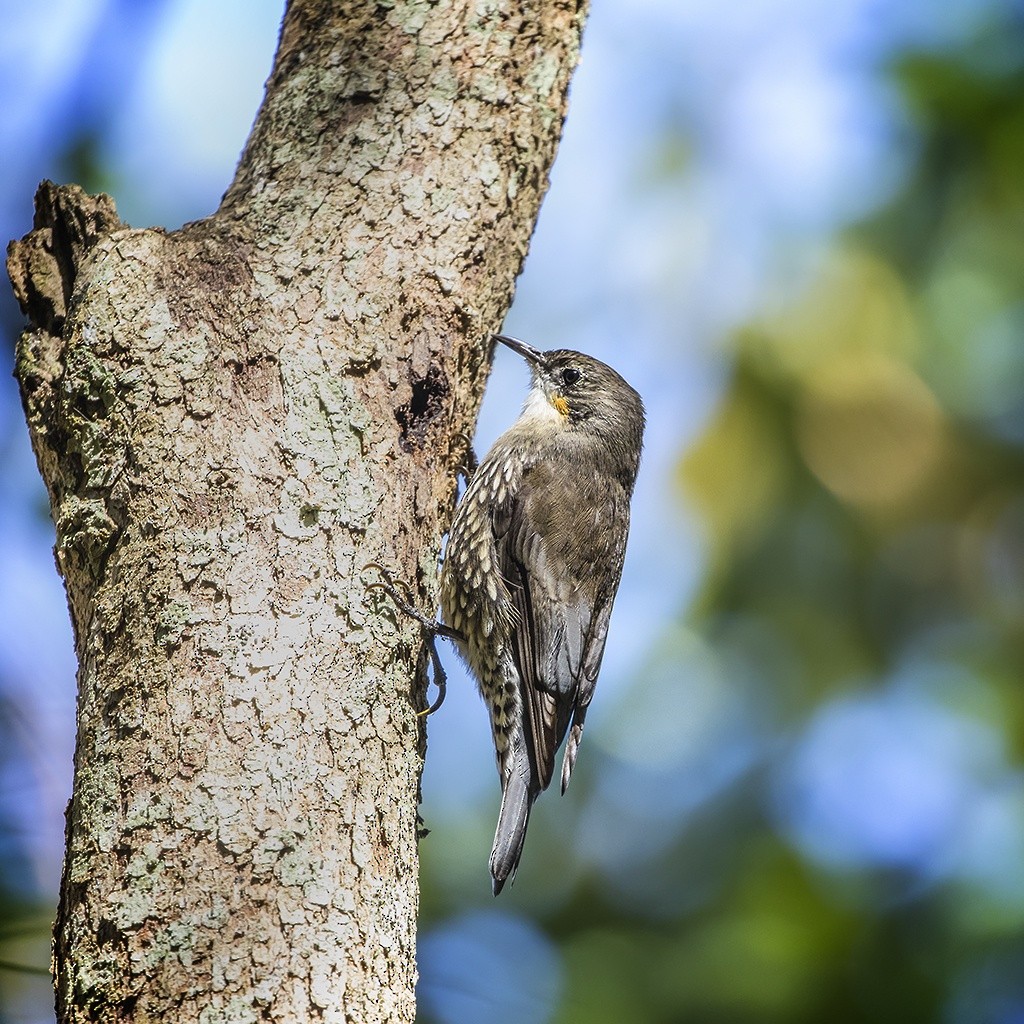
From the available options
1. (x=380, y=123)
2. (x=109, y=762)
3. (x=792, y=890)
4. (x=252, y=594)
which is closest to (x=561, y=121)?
(x=380, y=123)

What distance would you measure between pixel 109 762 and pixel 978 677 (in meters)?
3.63

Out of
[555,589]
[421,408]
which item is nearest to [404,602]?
[421,408]

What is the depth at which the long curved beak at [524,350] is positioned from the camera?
3484 mm

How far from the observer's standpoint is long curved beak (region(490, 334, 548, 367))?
348 cm

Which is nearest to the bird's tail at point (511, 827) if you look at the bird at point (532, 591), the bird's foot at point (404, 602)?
the bird at point (532, 591)

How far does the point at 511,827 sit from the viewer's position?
321 centimetres

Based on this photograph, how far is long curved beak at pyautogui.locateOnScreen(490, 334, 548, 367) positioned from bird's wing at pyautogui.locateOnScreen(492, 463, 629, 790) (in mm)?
400

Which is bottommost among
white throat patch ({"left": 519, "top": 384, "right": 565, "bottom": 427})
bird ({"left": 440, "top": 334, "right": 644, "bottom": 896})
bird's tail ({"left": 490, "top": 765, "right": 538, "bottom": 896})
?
bird's tail ({"left": 490, "top": 765, "right": 538, "bottom": 896})

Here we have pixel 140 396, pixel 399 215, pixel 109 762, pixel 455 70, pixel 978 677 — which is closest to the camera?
pixel 109 762

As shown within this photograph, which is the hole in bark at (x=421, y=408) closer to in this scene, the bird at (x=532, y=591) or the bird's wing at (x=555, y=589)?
the bird at (x=532, y=591)

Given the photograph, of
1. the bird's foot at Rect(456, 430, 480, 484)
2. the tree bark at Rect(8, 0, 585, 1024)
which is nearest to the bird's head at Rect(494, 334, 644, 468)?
the bird's foot at Rect(456, 430, 480, 484)

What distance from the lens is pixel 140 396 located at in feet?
8.04

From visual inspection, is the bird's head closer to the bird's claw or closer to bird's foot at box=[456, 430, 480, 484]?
bird's foot at box=[456, 430, 480, 484]

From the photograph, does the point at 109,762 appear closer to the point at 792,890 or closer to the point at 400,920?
the point at 400,920
